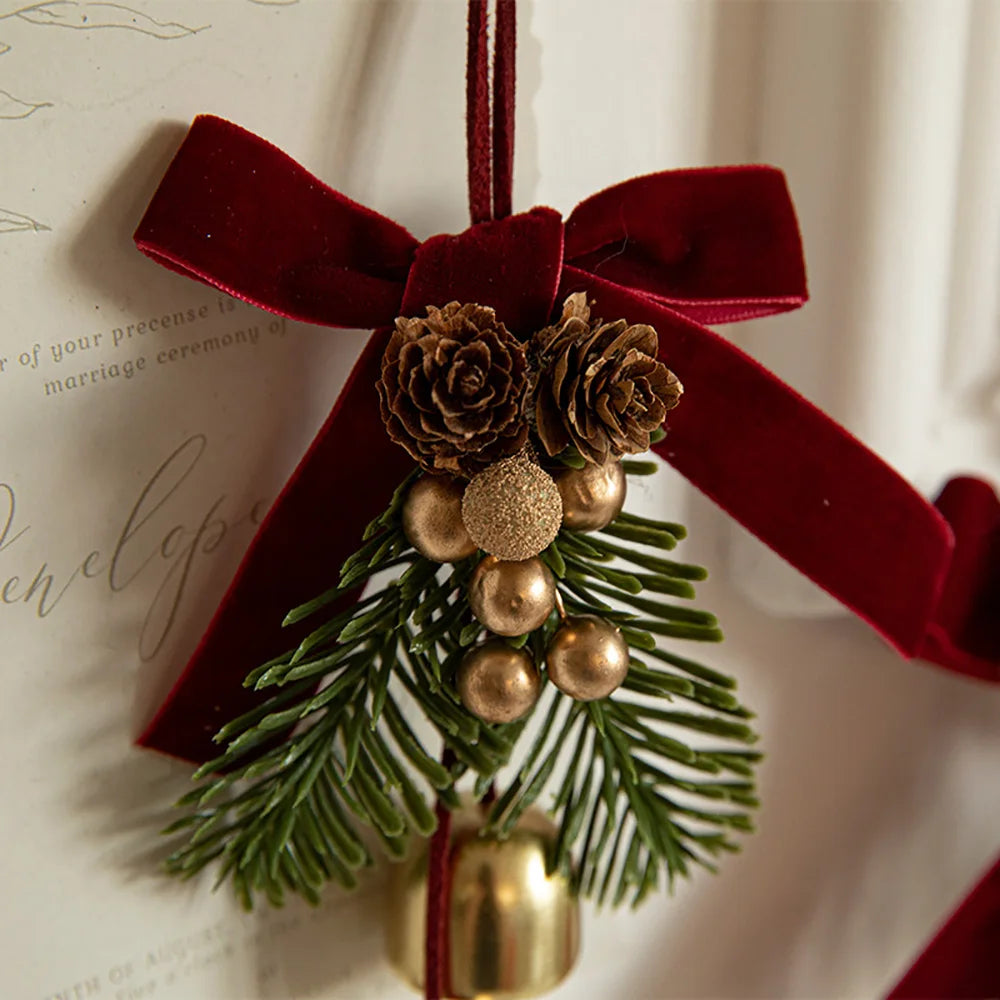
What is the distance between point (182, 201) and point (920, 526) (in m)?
0.32

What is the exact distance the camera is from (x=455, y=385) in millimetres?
336

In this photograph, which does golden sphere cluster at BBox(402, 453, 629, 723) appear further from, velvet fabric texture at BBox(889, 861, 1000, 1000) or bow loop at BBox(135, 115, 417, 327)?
velvet fabric texture at BBox(889, 861, 1000, 1000)

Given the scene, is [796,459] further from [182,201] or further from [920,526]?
[182,201]

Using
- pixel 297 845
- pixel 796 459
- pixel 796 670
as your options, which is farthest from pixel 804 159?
pixel 297 845

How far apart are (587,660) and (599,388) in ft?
0.32

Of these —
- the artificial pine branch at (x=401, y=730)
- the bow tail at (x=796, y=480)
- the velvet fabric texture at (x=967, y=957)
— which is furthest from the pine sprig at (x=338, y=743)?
the velvet fabric texture at (x=967, y=957)

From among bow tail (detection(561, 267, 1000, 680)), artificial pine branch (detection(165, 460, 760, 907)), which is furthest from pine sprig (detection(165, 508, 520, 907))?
bow tail (detection(561, 267, 1000, 680))

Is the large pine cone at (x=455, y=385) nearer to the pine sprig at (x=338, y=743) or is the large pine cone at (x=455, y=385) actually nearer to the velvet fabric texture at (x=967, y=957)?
the pine sprig at (x=338, y=743)

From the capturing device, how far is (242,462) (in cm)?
43

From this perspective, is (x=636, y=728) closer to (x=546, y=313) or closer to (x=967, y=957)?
(x=546, y=313)

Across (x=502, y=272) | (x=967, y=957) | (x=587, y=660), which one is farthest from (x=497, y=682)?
(x=967, y=957)

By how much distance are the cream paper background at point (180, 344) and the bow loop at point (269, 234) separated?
3 centimetres

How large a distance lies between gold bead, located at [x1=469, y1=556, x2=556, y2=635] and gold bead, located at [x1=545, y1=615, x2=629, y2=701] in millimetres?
18

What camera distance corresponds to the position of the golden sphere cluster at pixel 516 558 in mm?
350
